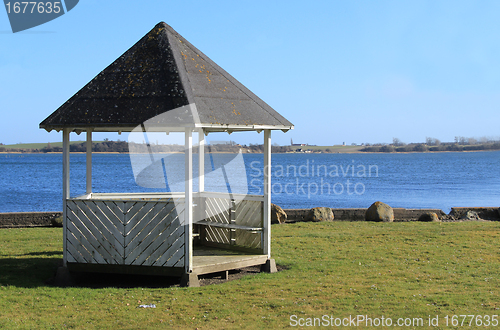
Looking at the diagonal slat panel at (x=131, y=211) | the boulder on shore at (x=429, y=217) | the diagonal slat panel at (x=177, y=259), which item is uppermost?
the diagonal slat panel at (x=131, y=211)

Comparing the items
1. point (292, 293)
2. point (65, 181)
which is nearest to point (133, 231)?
point (65, 181)


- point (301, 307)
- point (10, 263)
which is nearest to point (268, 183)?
point (301, 307)

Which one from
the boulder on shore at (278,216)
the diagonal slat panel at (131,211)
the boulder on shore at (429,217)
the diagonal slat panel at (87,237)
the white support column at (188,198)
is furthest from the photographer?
the boulder on shore at (429,217)

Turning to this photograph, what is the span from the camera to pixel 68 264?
381 inches

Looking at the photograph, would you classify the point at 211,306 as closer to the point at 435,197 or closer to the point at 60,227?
the point at 60,227

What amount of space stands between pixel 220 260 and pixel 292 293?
78.0 inches

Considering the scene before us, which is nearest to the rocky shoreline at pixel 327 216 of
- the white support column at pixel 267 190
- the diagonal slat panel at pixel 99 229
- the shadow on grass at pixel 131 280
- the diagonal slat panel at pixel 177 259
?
the white support column at pixel 267 190

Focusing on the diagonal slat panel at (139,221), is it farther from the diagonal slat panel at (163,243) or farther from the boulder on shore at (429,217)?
the boulder on shore at (429,217)

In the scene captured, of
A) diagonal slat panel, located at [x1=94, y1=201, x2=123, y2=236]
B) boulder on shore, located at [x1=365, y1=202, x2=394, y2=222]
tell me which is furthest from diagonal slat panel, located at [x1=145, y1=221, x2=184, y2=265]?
boulder on shore, located at [x1=365, y1=202, x2=394, y2=222]

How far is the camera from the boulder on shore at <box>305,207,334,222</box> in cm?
1920

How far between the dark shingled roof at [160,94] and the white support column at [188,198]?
47 cm

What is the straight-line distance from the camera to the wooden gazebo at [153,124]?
8938 millimetres

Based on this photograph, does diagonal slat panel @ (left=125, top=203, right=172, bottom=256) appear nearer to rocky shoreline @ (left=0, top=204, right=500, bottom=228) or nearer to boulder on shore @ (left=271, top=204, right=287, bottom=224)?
rocky shoreline @ (left=0, top=204, right=500, bottom=228)

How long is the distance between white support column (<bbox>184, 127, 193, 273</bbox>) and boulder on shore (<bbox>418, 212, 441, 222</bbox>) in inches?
534
